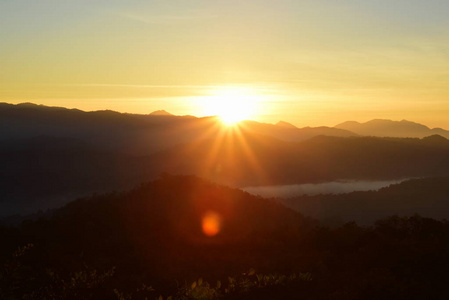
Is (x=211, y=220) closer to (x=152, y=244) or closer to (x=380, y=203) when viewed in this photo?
(x=152, y=244)

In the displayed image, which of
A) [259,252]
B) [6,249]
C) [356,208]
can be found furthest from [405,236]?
[356,208]

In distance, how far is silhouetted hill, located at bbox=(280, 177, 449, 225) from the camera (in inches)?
5971

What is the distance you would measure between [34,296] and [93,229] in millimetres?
23918

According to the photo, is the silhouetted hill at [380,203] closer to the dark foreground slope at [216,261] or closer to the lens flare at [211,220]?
the lens flare at [211,220]

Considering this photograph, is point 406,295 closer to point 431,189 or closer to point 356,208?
point 356,208

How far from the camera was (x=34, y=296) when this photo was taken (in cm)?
1898

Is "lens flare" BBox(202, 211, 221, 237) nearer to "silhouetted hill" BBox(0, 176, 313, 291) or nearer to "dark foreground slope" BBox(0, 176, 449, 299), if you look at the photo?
"silhouetted hill" BBox(0, 176, 313, 291)

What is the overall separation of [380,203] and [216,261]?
154989 millimetres

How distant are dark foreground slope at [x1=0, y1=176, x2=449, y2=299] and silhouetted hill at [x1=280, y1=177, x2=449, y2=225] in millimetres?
108695

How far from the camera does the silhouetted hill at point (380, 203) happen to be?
15166 centimetres

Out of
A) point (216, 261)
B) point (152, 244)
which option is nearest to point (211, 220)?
point (152, 244)

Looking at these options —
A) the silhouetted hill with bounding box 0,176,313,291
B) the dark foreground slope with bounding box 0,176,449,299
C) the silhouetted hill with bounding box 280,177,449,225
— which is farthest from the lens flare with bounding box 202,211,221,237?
the silhouetted hill with bounding box 280,177,449,225

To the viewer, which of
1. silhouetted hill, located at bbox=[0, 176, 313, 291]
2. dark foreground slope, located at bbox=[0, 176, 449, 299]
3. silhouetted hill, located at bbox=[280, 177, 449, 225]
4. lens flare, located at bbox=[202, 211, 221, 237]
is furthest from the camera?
silhouetted hill, located at bbox=[280, 177, 449, 225]

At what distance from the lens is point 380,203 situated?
17125cm
